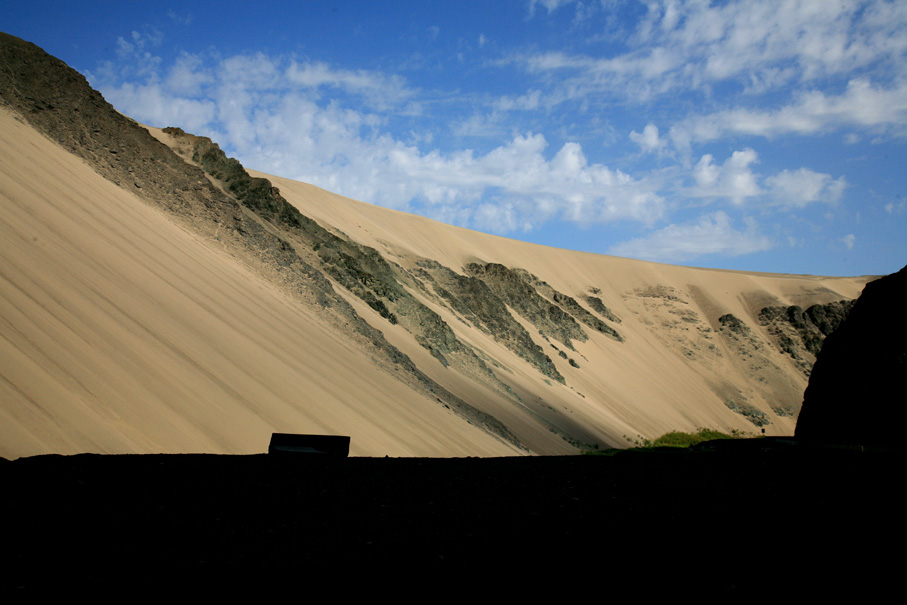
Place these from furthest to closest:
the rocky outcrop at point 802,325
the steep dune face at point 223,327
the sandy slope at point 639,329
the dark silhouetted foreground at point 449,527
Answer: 1. the rocky outcrop at point 802,325
2. the sandy slope at point 639,329
3. the steep dune face at point 223,327
4. the dark silhouetted foreground at point 449,527

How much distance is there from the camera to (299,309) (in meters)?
15.4

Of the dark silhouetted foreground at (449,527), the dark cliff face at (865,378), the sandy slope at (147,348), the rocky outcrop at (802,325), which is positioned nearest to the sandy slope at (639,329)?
the rocky outcrop at (802,325)

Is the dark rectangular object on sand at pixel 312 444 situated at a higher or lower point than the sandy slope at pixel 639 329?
lower

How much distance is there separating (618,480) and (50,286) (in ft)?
25.4

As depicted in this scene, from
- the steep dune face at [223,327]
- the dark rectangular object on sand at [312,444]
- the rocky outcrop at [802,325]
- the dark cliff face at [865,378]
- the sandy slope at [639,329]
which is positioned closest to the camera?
the dark cliff face at [865,378]

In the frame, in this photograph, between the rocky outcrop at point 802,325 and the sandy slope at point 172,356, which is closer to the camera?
the sandy slope at point 172,356

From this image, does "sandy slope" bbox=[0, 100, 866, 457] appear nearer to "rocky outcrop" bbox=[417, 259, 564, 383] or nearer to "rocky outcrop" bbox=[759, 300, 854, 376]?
"rocky outcrop" bbox=[417, 259, 564, 383]

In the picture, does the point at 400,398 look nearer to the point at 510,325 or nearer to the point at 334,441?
the point at 334,441

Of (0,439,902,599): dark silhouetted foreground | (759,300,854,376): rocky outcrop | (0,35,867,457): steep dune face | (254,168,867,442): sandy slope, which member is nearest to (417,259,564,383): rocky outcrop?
(0,35,867,457): steep dune face

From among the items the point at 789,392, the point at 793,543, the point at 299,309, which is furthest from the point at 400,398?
the point at 789,392

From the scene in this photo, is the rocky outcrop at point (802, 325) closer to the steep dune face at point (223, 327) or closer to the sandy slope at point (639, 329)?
Result: the sandy slope at point (639, 329)

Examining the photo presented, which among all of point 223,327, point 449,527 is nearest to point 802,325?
point 223,327

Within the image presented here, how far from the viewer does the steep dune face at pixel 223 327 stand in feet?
26.2

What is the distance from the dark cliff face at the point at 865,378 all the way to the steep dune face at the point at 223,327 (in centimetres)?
609
